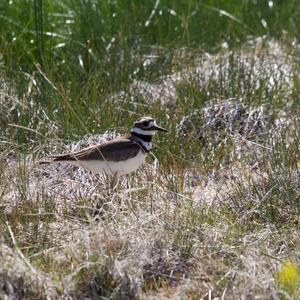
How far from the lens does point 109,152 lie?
5.73 meters

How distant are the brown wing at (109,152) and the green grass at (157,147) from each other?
0.18 m

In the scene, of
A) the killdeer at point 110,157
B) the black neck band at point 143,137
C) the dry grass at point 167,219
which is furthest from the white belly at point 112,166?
the black neck band at point 143,137

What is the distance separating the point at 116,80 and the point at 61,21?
139 centimetres

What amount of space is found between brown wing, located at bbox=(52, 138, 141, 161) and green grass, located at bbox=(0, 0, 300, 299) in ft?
0.57

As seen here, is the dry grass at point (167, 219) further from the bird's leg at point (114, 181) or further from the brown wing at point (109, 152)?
the brown wing at point (109, 152)

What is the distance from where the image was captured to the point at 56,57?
8.40 m

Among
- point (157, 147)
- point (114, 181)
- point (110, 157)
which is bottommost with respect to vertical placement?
point (157, 147)

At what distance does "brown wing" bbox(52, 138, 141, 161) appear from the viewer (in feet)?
18.6

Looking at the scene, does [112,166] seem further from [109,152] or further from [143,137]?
[143,137]

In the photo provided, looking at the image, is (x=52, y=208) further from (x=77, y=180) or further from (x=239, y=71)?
(x=239, y=71)

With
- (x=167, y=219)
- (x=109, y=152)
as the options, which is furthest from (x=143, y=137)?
(x=167, y=219)

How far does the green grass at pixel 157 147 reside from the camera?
4570 millimetres

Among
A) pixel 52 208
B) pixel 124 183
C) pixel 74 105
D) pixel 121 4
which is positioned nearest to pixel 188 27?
pixel 121 4

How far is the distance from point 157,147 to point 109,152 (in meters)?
0.75
